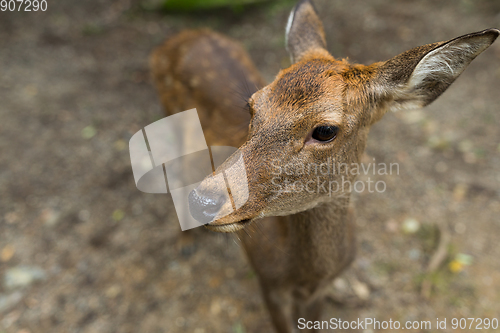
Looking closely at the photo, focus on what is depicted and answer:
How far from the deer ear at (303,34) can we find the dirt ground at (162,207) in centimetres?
149

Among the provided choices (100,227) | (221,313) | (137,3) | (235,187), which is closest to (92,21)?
(137,3)

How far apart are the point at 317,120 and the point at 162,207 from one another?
3086 mm

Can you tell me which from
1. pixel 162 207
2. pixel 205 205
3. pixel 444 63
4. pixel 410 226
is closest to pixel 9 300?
pixel 162 207

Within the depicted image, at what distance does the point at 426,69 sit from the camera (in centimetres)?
191

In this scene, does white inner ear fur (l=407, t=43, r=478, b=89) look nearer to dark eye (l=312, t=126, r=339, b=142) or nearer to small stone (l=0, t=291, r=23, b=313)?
dark eye (l=312, t=126, r=339, b=142)

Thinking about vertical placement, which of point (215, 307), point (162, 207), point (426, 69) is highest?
point (426, 69)

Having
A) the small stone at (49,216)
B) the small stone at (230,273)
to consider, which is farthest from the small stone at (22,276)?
the small stone at (230,273)

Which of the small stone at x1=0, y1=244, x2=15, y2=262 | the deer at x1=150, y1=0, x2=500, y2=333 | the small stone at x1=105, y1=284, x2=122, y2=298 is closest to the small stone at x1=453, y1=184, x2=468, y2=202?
the deer at x1=150, y1=0, x2=500, y2=333

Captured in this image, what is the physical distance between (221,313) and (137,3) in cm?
661

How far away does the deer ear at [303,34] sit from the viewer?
2.56 metres

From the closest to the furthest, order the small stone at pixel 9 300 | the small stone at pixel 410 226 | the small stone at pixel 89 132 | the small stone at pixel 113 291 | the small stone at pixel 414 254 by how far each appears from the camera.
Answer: the small stone at pixel 9 300 < the small stone at pixel 113 291 < the small stone at pixel 414 254 < the small stone at pixel 410 226 < the small stone at pixel 89 132

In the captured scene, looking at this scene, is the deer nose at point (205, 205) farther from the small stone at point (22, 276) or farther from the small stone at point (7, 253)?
the small stone at point (7, 253)

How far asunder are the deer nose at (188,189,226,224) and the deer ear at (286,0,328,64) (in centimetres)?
138

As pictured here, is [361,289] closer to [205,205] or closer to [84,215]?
[205,205]
